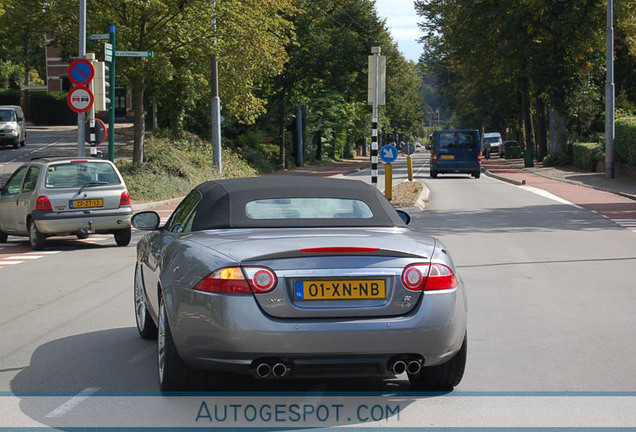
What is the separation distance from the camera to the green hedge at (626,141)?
107 feet

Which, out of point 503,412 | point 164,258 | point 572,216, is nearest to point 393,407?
point 503,412

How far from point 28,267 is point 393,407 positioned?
8.42 m

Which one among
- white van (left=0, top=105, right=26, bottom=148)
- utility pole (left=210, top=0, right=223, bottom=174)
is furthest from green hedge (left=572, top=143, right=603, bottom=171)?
white van (left=0, top=105, right=26, bottom=148)

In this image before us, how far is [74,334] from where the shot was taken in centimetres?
749

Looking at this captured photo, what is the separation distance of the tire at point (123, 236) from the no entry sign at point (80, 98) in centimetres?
690

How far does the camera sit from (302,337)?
477 cm

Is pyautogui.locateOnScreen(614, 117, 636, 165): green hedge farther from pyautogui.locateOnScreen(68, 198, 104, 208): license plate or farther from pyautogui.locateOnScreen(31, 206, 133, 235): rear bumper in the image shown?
pyautogui.locateOnScreen(68, 198, 104, 208): license plate

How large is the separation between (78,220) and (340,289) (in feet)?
33.8

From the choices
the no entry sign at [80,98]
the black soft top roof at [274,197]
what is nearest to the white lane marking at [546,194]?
the no entry sign at [80,98]

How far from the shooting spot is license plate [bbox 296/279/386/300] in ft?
15.9

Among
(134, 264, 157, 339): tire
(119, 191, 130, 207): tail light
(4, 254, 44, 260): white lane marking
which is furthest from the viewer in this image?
(119, 191, 130, 207): tail light

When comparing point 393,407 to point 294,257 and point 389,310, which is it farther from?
point 294,257

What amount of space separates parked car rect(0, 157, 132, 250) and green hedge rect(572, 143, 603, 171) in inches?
1137

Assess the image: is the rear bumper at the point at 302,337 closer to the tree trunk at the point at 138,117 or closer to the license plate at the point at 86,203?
the license plate at the point at 86,203
